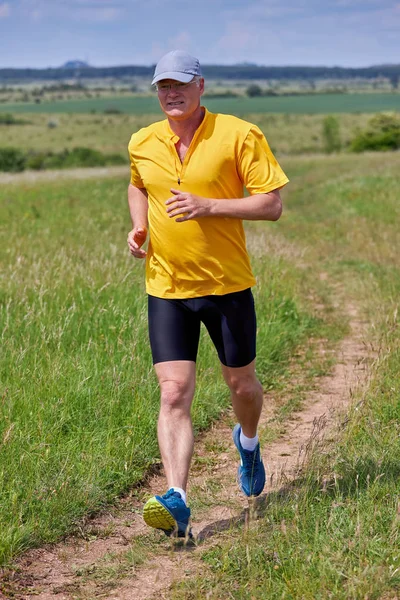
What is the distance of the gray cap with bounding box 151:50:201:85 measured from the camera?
13.8 feet

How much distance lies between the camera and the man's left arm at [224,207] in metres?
4.05

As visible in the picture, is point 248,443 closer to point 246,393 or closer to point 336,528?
point 246,393

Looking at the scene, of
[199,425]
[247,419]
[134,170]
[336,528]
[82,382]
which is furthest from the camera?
[199,425]

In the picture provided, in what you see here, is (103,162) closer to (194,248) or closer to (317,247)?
(317,247)

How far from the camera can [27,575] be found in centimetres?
388

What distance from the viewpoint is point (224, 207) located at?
13.6ft

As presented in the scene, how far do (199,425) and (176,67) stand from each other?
8.87ft

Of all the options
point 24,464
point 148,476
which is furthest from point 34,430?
point 148,476

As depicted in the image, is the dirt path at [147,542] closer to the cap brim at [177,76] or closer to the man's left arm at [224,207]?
the man's left arm at [224,207]

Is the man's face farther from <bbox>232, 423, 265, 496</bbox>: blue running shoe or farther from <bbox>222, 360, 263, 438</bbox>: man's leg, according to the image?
<bbox>232, 423, 265, 496</bbox>: blue running shoe

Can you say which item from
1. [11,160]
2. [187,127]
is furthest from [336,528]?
[11,160]

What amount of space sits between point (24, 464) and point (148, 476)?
2.91 feet

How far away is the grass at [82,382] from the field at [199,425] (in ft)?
0.04

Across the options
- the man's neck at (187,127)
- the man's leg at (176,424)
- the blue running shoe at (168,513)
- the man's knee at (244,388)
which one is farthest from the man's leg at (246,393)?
the man's neck at (187,127)
